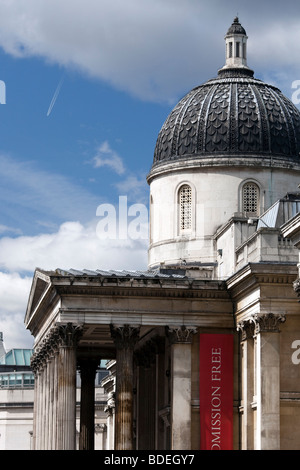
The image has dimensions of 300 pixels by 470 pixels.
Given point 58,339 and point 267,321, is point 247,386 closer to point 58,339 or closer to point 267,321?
point 267,321

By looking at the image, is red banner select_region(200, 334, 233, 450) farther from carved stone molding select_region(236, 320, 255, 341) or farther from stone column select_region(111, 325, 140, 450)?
stone column select_region(111, 325, 140, 450)

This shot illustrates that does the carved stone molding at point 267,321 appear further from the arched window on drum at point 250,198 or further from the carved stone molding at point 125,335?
the arched window on drum at point 250,198

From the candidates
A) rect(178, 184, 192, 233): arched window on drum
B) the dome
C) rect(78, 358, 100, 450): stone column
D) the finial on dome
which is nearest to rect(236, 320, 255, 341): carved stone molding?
rect(178, 184, 192, 233): arched window on drum

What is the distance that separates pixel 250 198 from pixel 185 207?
4110mm

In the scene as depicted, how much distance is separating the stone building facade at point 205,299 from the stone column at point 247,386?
7cm

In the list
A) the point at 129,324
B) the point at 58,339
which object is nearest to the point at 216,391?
the point at 129,324

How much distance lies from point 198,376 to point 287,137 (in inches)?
704

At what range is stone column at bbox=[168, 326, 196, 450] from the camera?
7112cm

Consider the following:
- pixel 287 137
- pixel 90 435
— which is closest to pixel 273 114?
pixel 287 137

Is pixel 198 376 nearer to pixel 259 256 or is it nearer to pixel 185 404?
pixel 185 404

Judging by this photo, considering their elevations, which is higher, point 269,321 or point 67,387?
point 269,321

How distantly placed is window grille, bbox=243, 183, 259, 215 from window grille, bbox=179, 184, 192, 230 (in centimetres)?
342

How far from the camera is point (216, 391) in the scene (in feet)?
235

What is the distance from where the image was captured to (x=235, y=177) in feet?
267
